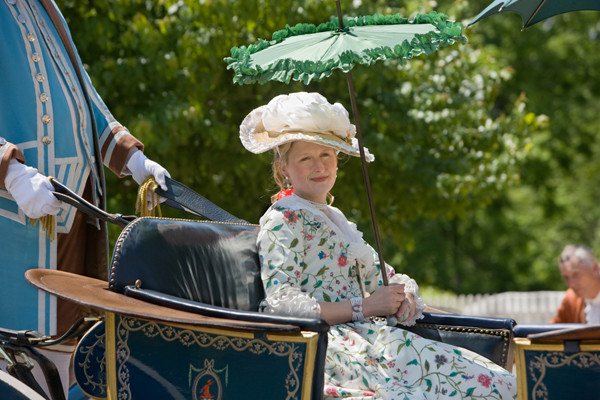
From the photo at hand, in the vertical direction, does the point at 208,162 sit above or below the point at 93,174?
above

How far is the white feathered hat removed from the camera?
321 centimetres

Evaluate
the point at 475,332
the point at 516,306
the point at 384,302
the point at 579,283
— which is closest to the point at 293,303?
the point at 384,302

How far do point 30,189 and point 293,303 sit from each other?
0.96 meters

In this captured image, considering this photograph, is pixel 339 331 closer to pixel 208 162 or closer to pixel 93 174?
pixel 93 174

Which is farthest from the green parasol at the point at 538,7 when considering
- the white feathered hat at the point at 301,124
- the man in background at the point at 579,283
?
the man in background at the point at 579,283

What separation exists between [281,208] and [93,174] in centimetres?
78

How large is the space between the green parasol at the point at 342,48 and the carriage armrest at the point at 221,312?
56 cm

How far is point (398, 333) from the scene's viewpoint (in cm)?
299

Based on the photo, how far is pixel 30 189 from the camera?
118 inches

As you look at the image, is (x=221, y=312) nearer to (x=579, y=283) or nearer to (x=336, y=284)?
(x=336, y=284)

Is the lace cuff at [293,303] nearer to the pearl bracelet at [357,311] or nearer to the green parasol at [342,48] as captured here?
the pearl bracelet at [357,311]

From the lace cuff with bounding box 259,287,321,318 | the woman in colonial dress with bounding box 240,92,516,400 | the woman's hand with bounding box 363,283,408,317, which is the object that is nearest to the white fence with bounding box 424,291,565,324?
the woman in colonial dress with bounding box 240,92,516,400

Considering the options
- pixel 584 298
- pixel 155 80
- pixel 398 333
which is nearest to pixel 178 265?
pixel 398 333

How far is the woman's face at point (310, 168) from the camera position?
3.27 metres
